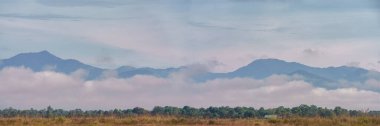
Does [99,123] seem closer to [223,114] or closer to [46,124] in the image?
[46,124]

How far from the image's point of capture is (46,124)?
46125 millimetres

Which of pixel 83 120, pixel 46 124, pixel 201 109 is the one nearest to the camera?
pixel 46 124

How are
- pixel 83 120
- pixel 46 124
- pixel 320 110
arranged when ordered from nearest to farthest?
pixel 46 124
pixel 83 120
pixel 320 110

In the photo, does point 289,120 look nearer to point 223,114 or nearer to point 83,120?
point 83,120

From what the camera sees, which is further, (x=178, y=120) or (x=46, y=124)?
(x=178, y=120)

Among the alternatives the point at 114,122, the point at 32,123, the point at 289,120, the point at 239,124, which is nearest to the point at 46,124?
the point at 32,123

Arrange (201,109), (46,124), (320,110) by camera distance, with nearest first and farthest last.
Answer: (46,124), (320,110), (201,109)

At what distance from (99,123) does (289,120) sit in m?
13.7

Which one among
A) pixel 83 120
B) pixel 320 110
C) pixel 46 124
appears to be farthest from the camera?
pixel 320 110

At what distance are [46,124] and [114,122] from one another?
4.96 metres

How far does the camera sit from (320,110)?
288ft

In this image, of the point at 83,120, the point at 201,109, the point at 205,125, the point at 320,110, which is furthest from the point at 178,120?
the point at 201,109

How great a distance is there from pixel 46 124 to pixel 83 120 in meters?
3.68

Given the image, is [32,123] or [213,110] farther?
[213,110]
